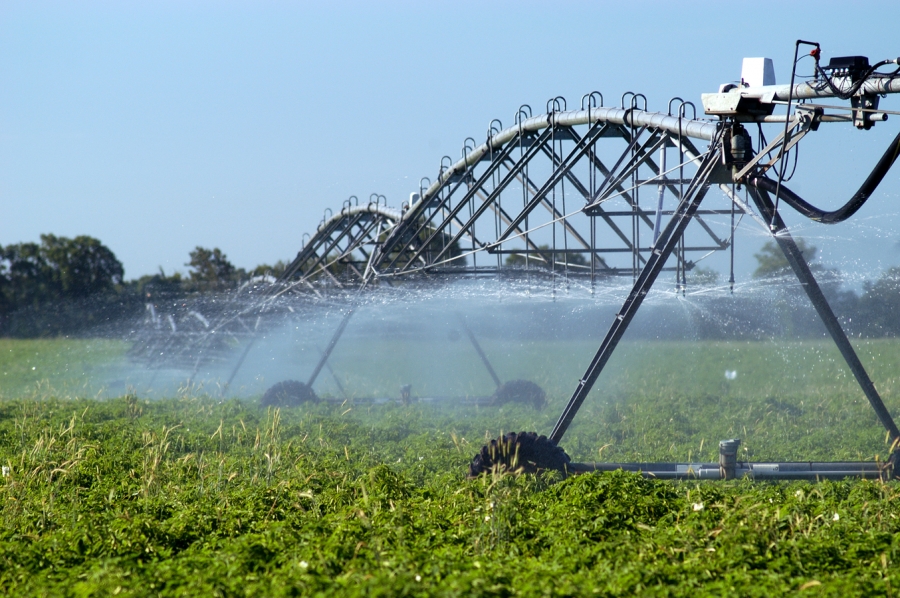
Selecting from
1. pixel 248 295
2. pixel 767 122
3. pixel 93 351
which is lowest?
pixel 93 351

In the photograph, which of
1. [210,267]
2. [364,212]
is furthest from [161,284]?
[364,212]

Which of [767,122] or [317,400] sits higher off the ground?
[767,122]

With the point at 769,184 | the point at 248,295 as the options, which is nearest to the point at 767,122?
the point at 769,184

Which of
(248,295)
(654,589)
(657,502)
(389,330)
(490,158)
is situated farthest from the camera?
(248,295)

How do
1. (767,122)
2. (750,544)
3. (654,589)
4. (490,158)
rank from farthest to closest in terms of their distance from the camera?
(490,158) < (767,122) < (750,544) < (654,589)

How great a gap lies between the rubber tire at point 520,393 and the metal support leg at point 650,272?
21.7ft

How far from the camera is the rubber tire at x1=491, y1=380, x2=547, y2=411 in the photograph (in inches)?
593

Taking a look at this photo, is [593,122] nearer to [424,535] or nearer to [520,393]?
[520,393]

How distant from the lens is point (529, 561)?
451 cm

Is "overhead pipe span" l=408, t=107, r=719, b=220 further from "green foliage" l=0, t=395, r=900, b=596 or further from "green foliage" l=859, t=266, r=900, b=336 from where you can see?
"green foliage" l=859, t=266, r=900, b=336

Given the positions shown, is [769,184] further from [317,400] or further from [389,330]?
[389,330]

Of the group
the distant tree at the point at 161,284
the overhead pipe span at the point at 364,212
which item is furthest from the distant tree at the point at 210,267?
the overhead pipe span at the point at 364,212

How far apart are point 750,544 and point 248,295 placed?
2058cm

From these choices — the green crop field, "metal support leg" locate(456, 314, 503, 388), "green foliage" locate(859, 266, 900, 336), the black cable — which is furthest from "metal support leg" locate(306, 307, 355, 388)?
the black cable
